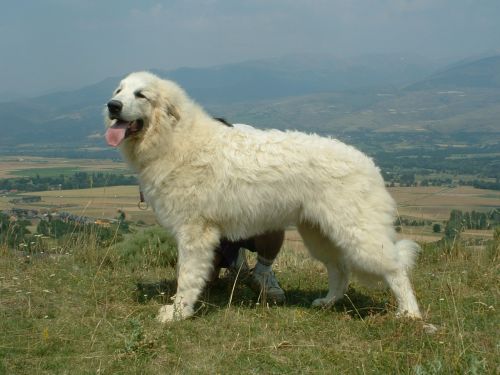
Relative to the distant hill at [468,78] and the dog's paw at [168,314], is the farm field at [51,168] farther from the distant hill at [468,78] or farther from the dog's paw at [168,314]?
the distant hill at [468,78]

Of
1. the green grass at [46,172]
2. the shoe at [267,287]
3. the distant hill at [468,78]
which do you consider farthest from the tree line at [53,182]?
the distant hill at [468,78]

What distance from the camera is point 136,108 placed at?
14.9 ft

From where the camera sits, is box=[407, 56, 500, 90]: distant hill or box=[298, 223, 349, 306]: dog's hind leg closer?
box=[298, 223, 349, 306]: dog's hind leg

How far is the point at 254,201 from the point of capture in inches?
179

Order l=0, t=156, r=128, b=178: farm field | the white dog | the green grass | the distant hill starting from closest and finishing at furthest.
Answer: the white dog → the green grass → l=0, t=156, r=128, b=178: farm field → the distant hill

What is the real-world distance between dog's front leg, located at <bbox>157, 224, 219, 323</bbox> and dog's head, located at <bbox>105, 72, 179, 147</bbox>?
95 centimetres

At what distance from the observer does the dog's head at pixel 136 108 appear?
14.8 ft

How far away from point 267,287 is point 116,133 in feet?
6.83

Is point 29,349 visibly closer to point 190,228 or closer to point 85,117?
point 190,228

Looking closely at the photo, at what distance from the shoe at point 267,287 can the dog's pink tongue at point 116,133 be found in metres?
1.94

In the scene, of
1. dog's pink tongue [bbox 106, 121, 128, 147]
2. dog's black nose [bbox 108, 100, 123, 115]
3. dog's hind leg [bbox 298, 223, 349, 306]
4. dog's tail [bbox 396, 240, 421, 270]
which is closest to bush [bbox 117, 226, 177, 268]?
dog's hind leg [bbox 298, 223, 349, 306]

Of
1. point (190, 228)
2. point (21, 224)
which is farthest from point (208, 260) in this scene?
point (21, 224)

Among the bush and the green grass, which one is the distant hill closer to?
the green grass

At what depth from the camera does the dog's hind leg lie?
16.8 ft
